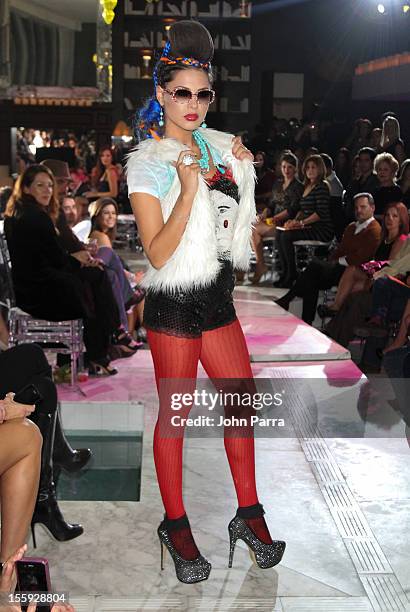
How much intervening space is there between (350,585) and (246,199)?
1034 millimetres

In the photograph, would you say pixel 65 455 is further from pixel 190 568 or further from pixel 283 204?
pixel 283 204

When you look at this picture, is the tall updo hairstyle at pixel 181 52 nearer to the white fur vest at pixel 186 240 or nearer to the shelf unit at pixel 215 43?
the white fur vest at pixel 186 240

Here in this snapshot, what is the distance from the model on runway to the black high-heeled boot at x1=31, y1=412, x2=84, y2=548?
353 millimetres

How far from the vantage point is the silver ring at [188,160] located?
80.0 inches

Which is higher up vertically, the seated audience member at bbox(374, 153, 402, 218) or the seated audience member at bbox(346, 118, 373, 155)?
the seated audience member at bbox(346, 118, 373, 155)

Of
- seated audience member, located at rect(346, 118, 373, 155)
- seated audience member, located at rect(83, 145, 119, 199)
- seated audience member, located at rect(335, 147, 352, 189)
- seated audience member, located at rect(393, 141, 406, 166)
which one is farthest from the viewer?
seated audience member, located at rect(83, 145, 119, 199)

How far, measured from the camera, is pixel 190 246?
2.09 metres

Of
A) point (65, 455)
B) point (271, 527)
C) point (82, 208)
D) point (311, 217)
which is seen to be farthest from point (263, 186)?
point (271, 527)

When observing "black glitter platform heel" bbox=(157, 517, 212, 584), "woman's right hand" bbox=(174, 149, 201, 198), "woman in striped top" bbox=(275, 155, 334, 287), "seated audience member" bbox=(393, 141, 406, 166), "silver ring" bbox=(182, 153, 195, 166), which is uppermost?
"seated audience member" bbox=(393, 141, 406, 166)

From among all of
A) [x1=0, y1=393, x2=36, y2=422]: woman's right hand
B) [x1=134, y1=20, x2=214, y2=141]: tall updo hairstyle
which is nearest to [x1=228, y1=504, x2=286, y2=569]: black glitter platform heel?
[x1=0, y1=393, x2=36, y2=422]: woman's right hand

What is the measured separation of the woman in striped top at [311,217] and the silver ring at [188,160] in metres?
5.38

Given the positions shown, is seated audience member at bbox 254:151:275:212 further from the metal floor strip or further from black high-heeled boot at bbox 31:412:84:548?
black high-heeled boot at bbox 31:412:84:548

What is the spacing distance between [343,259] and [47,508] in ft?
14.2

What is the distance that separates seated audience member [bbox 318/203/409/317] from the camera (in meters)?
5.15
